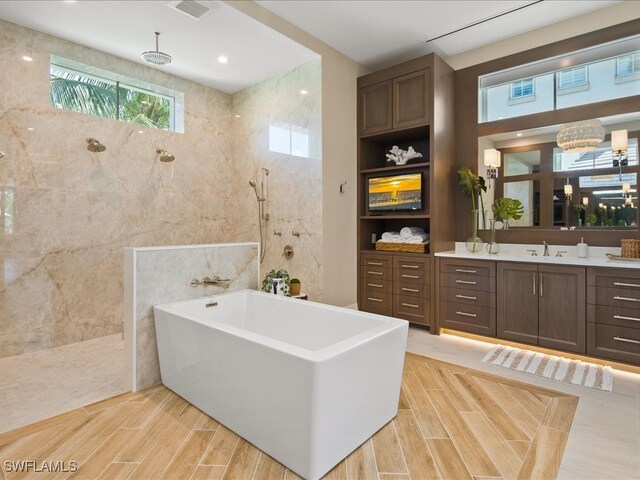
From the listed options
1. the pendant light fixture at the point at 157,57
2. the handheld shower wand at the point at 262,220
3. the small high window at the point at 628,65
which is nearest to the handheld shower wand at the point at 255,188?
the handheld shower wand at the point at 262,220

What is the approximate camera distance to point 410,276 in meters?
3.80

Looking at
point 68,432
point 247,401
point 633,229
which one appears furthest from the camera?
point 633,229

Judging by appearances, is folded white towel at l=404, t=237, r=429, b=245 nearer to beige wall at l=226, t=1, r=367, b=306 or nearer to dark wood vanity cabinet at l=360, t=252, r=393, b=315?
dark wood vanity cabinet at l=360, t=252, r=393, b=315

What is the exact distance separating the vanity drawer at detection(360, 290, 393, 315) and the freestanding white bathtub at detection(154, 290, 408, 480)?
5.43 ft

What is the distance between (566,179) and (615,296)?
4.08 feet

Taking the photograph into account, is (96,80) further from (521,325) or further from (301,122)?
(521,325)

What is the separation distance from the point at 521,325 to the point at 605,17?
2.87 meters

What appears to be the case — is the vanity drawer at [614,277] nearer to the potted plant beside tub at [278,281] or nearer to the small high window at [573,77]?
the small high window at [573,77]

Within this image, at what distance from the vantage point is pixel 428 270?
3.67 meters

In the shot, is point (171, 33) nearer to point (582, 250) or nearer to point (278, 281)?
point (278, 281)

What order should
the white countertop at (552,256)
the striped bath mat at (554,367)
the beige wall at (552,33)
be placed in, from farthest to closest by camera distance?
the beige wall at (552,33)
the white countertop at (552,256)
the striped bath mat at (554,367)

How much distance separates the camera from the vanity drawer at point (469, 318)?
3.33 meters

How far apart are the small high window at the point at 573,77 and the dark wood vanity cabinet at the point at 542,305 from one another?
184cm

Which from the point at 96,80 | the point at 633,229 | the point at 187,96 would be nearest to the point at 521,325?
the point at 633,229
